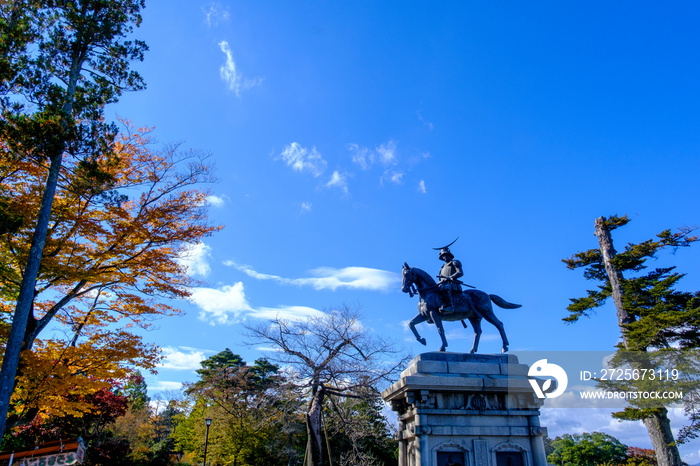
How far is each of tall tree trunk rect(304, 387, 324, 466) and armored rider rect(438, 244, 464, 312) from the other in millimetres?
8743

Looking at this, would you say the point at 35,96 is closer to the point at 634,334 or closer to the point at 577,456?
the point at 634,334

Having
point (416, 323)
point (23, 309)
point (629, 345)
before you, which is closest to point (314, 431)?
point (416, 323)

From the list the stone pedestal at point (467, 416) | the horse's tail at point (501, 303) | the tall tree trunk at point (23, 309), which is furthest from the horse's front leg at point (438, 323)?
the tall tree trunk at point (23, 309)

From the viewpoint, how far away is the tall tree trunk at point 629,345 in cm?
1616

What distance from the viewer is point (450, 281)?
9.56 meters

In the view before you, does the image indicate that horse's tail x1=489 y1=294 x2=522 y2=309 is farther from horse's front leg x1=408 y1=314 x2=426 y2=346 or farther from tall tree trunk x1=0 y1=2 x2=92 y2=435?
tall tree trunk x1=0 y1=2 x2=92 y2=435

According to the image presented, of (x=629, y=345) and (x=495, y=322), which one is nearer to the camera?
(x=495, y=322)

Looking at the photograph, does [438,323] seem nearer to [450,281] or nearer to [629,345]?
[450,281]

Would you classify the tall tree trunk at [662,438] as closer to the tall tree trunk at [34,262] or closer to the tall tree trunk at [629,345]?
the tall tree trunk at [629,345]

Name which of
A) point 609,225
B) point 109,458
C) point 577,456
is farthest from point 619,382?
point 577,456

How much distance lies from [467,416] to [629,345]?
14433mm

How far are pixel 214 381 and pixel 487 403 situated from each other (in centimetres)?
2565

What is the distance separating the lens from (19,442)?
58.3ft

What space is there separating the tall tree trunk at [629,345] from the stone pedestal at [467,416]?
1278 cm
